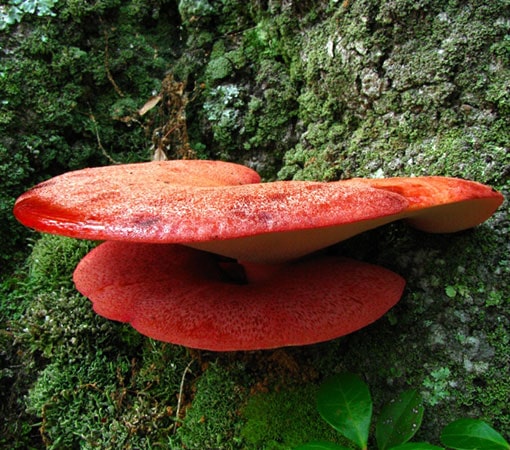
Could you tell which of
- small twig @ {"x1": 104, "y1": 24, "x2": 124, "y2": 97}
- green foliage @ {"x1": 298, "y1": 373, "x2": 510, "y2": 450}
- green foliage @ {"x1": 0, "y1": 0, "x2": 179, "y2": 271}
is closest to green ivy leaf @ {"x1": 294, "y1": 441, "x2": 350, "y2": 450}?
green foliage @ {"x1": 298, "y1": 373, "x2": 510, "y2": 450}

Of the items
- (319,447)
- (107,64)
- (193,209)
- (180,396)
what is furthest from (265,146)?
(319,447)

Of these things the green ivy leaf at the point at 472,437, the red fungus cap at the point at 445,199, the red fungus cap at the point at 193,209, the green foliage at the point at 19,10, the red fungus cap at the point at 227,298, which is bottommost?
the green ivy leaf at the point at 472,437

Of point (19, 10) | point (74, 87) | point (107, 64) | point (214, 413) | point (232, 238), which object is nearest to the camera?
point (232, 238)

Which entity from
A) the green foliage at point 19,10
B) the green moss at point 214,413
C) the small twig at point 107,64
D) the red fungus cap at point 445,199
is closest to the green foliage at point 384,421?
the green moss at point 214,413

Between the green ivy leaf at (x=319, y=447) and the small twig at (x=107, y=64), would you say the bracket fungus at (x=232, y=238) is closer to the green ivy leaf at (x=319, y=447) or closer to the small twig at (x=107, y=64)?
the green ivy leaf at (x=319, y=447)

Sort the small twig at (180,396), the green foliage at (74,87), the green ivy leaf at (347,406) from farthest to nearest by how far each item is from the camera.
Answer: the green foliage at (74,87) → the small twig at (180,396) → the green ivy leaf at (347,406)

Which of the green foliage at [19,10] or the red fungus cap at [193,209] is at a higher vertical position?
the green foliage at [19,10]

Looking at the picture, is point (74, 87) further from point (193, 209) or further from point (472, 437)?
point (472, 437)
